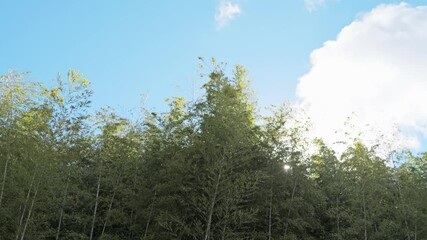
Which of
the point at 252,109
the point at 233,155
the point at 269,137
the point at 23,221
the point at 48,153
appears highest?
the point at 252,109

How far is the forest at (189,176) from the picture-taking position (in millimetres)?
8648

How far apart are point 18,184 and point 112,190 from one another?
341 cm

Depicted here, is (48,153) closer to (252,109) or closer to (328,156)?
(252,109)

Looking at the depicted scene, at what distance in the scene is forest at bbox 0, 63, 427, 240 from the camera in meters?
8.65

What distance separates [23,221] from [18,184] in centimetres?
116

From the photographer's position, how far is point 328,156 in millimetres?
15477

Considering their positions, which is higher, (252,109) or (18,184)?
(252,109)

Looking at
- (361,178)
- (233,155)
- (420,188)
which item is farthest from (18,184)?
(420,188)

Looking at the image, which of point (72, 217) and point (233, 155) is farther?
point (72, 217)

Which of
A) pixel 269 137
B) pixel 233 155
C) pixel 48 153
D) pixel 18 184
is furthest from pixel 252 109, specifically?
pixel 18 184

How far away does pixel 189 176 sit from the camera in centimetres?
943

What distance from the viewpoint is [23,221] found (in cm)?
904

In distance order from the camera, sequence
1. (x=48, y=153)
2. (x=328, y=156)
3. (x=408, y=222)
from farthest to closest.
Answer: (x=328, y=156), (x=408, y=222), (x=48, y=153)

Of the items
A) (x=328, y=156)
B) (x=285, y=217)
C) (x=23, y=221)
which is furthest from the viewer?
(x=328, y=156)
